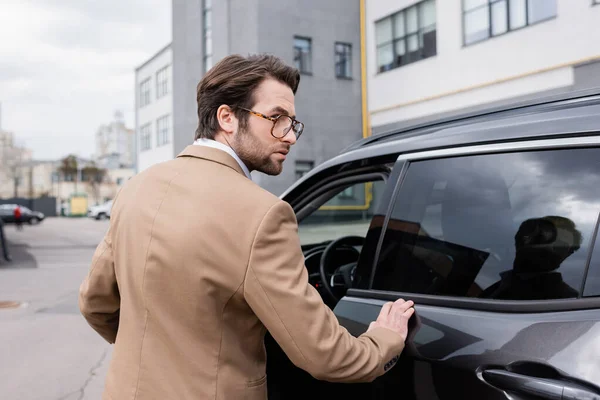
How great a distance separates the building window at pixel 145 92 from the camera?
153 feet

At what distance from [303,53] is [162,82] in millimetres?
19219

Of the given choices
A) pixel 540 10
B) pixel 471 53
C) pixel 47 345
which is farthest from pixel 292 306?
pixel 471 53

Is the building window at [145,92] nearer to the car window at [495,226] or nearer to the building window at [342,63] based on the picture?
the building window at [342,63]

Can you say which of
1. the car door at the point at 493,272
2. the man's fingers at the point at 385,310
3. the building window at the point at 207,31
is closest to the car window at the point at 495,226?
the car door at the point at 493,272

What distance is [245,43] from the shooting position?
2767cm

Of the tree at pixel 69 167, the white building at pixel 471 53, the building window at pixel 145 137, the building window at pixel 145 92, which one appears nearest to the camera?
the white building at pixel 471 53

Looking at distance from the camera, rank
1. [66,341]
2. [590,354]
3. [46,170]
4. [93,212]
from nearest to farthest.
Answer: [590,354] < [66,341] < [93,212] < [46,170]

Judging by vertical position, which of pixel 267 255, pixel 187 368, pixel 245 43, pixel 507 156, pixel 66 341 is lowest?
pixel 66 341

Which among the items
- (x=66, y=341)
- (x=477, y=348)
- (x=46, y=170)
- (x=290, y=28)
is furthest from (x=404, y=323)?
(x=46, y=170)

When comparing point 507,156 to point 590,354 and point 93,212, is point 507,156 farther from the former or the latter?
point 93,212

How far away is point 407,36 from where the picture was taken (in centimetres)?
2220

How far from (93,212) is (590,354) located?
56.1m

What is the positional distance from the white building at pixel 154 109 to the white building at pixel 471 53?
796 inches

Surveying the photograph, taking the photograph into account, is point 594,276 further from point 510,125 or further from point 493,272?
point 510,125
